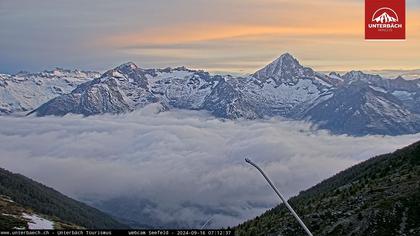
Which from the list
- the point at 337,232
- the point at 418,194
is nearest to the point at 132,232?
the point at 337,232

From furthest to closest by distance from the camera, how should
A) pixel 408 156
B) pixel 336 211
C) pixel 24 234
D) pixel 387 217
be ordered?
pixel 408 156 → pixel 336 211 → pixel 387 217 → pixel 24 234

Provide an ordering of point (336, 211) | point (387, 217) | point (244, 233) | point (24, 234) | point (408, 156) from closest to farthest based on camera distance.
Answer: point (24, 234) → point (387, 217) → point (336, 211) → point (244, 233) → point (408, 156)

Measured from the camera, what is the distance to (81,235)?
40844mm

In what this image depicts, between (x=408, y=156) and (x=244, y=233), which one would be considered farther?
(x=408, y=156)

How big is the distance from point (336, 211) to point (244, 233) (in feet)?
83.2

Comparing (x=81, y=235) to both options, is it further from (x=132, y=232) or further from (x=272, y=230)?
(x=272, y=230)

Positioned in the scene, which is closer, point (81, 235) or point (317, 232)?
point (81, 235)

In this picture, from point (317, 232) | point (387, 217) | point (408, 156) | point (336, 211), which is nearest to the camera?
point (387, 217)

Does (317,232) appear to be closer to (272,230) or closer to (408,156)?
(272,230)

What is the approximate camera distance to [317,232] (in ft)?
306

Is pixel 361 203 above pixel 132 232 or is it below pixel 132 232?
below

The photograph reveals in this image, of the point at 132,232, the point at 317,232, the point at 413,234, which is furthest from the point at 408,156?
the point at 132,232

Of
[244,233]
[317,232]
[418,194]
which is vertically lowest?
[244,233]

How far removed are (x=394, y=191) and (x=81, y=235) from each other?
67.1 m
